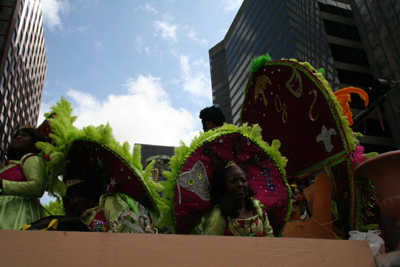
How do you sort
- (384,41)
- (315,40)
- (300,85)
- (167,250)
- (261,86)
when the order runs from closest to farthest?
(167,250) → (300,85) → (261,86) → (384,41) → (315,40)

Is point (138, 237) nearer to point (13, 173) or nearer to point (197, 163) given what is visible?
point (197, 163)

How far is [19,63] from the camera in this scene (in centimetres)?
4050

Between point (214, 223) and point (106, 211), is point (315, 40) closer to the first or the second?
point (214, 223)

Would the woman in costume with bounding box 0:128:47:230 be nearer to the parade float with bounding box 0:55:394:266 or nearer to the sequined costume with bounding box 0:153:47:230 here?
the sequined costume with bounding box 0:153:47:230

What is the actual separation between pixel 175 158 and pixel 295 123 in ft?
5.58

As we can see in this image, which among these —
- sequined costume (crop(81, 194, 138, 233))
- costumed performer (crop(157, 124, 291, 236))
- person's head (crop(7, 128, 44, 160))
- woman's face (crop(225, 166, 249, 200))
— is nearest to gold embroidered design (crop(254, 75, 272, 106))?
costumed performer (crop(157, 124, 291, 236))

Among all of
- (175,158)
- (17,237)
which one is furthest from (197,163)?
(17,237)

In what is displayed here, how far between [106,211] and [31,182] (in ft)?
2.20

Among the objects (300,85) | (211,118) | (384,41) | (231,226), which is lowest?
(231,226)

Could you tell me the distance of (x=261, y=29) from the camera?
134 ft

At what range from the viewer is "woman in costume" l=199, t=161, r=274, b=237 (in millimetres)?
2416

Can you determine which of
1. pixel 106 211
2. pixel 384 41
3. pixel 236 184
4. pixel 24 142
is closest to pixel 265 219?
pixel 236 184

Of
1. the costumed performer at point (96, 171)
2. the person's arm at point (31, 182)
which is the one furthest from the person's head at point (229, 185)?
the person's arm at point (31, 182)

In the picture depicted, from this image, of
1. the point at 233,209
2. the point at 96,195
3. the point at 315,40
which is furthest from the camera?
the point at 315,40
